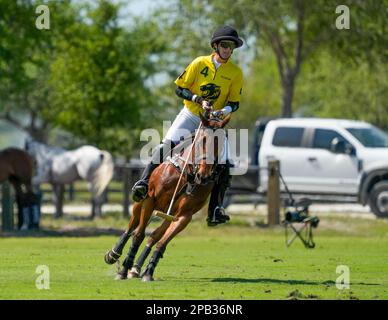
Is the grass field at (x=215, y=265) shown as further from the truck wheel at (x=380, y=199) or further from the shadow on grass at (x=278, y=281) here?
the truck wheel at (x=380, y=199)

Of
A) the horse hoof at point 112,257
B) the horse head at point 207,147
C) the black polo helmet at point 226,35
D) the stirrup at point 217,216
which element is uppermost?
the black polo helmet at point 226,35

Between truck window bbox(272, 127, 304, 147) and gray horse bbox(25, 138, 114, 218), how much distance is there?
485cm

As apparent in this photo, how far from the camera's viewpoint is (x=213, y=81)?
1609cm

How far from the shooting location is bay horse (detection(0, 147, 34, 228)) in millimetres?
29828

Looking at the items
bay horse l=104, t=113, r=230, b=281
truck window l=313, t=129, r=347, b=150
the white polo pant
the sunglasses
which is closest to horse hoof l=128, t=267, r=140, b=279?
bay horse l=104, t=113, r=230, b=281

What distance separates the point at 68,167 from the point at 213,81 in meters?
20.8

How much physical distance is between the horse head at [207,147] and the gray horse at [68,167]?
19333 mm

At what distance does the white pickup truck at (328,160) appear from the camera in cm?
3195

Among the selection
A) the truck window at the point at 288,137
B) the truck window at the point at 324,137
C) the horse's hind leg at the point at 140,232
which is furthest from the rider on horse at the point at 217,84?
the truck window at the point at 288,137

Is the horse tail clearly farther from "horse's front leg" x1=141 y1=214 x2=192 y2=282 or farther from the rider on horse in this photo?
"horse's front leg" x1=141 y1=214 x2=192 y2=282

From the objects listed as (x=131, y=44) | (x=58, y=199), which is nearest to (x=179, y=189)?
(x=58, y=199)

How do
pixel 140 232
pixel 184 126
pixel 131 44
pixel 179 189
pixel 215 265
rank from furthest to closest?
pixel 131 44
pixel 215 265
pixel 184 126
pixel 140 232
pixel 179 189

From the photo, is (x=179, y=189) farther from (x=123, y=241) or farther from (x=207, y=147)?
(x=123, y=241)

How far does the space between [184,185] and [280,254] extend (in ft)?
18.0
